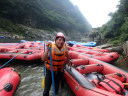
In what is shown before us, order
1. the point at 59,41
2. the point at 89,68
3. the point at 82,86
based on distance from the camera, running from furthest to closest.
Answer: the point at 89,68 < the point at 82,86 < the point at 59,41

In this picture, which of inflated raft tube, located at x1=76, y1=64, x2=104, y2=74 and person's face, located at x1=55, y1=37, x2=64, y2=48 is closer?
person's face, located at x1=55, y1=37, x2=64, y2=48

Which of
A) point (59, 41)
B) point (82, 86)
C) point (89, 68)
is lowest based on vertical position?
point (82, 86)

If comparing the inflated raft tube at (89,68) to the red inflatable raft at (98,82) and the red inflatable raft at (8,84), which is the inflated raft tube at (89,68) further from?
the red inflatable raft at (8,84)

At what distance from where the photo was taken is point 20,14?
100ft

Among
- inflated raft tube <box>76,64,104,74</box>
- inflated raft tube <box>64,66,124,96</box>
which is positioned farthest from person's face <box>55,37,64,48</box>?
inflated raft tube <box>76,64,104,74</box>

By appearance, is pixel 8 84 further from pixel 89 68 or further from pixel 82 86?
pixel 89 68

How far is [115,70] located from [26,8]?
37526 millimetres

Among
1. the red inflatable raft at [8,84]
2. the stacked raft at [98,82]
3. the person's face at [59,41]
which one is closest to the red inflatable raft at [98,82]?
the stacked raft at [98,82]

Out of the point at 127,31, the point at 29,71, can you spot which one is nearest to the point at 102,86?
the point at 29,71

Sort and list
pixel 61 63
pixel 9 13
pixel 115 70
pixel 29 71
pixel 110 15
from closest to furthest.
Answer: pixel 61 63
pixel 115 70
pixel 29 71
pixel 110 15
pixel 9 13

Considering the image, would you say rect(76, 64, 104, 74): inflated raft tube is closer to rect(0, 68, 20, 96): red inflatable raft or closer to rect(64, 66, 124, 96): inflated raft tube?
rect(64, 66, 124, 96): inflated raft tube

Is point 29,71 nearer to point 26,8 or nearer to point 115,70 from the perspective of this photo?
point 115,70

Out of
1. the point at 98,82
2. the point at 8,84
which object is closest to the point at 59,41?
the point at 98,82

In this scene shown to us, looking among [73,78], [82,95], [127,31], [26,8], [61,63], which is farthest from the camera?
[26,8]
